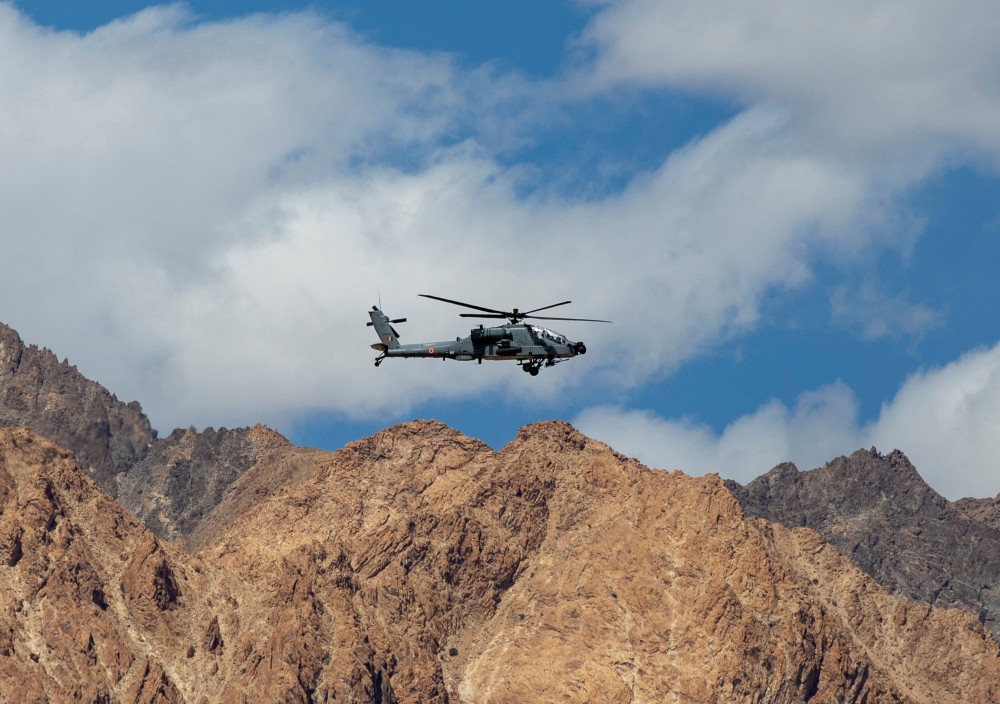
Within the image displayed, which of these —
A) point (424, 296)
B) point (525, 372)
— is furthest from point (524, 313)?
point (424, 296)

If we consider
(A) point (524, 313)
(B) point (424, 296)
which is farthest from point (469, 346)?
(B) point (424, 296)

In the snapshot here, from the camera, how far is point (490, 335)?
503 feet

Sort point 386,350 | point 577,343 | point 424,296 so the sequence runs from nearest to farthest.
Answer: point 424,296
point 577,343
point 386,350

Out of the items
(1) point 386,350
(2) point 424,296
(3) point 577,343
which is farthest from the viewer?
(1) point 386,350

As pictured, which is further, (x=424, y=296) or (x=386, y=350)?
(x=386, y=350)

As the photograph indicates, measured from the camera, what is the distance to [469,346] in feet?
509

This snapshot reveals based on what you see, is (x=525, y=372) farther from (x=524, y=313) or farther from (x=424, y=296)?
(x=424, y=296)

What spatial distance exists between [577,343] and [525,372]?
14.5ft

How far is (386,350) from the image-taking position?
16288 cm

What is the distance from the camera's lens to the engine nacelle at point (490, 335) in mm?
153000

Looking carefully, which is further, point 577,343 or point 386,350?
point 386,350

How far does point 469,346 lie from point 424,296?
19329 mm

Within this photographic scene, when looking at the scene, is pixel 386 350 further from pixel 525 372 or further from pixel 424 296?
pixel 424 296

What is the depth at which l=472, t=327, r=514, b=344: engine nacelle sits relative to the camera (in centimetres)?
15300
